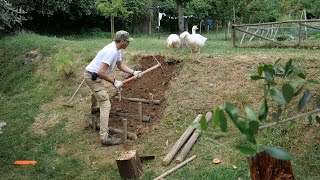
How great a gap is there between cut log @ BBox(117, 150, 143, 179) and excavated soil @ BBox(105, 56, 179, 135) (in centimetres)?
145

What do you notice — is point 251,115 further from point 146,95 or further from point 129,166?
point 146,95

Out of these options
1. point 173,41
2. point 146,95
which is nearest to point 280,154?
point 146,95

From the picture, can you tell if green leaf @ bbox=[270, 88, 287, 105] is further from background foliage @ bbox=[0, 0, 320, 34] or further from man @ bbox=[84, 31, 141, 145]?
background foliage @ bbox=[0, 0, 320, 34]

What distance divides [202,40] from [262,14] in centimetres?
1284

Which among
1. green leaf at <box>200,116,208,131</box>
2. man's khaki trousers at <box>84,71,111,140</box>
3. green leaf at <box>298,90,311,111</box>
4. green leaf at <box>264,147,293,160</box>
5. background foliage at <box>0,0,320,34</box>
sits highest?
background foliage at <box>0,0,320,34</box>

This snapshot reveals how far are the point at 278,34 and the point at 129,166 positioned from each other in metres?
11.4

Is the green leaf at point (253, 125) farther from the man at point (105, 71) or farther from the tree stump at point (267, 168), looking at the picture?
the man at point (105, 71)

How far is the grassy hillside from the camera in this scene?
19.1 feet

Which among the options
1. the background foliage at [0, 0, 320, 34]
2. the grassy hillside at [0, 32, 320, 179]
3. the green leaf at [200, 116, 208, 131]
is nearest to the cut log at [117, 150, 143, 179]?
the grassy hillside at [0, 32, 320, 179]

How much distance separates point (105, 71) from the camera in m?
6.67

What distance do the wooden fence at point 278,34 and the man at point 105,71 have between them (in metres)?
7.40

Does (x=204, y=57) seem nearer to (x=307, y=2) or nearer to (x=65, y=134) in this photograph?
(x=65, y=134)

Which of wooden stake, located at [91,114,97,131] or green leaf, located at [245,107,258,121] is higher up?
green leaf, located at [245,107,258,121]

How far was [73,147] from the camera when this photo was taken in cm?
716
